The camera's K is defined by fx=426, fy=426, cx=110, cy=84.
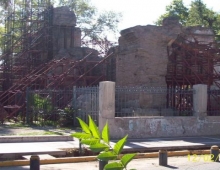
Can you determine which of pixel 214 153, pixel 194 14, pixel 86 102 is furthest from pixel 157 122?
pixel 194 14

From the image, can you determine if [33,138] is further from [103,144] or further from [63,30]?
[63,30]

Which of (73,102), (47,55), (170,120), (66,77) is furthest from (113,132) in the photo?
(47,55)

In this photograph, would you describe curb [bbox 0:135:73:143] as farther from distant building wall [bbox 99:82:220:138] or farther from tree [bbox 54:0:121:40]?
tree [bbox 54:0:121:40]

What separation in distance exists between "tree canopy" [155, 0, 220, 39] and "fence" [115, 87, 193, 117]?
28618 mm

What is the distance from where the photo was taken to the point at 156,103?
21.0 metres

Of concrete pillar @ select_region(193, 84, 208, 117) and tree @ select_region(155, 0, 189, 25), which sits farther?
tree @ select_region(155, 0, 189, 25)

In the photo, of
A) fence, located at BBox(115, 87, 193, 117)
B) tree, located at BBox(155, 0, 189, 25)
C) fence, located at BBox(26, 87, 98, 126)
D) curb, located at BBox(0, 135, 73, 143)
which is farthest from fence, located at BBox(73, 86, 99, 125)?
tree, located at BBox(155, 0, 189, 25)

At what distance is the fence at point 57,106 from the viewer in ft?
61.9

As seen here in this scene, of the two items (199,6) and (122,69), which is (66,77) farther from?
(199,6)

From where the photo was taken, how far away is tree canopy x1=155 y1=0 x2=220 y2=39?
50.2 m

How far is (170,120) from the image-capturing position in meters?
16.6

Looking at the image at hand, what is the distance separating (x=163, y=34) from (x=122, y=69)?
3.01 metres

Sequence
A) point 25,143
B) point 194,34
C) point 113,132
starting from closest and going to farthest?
point 25,143 → point 113,132 → point 194,34

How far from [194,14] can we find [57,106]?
34.4 metres
